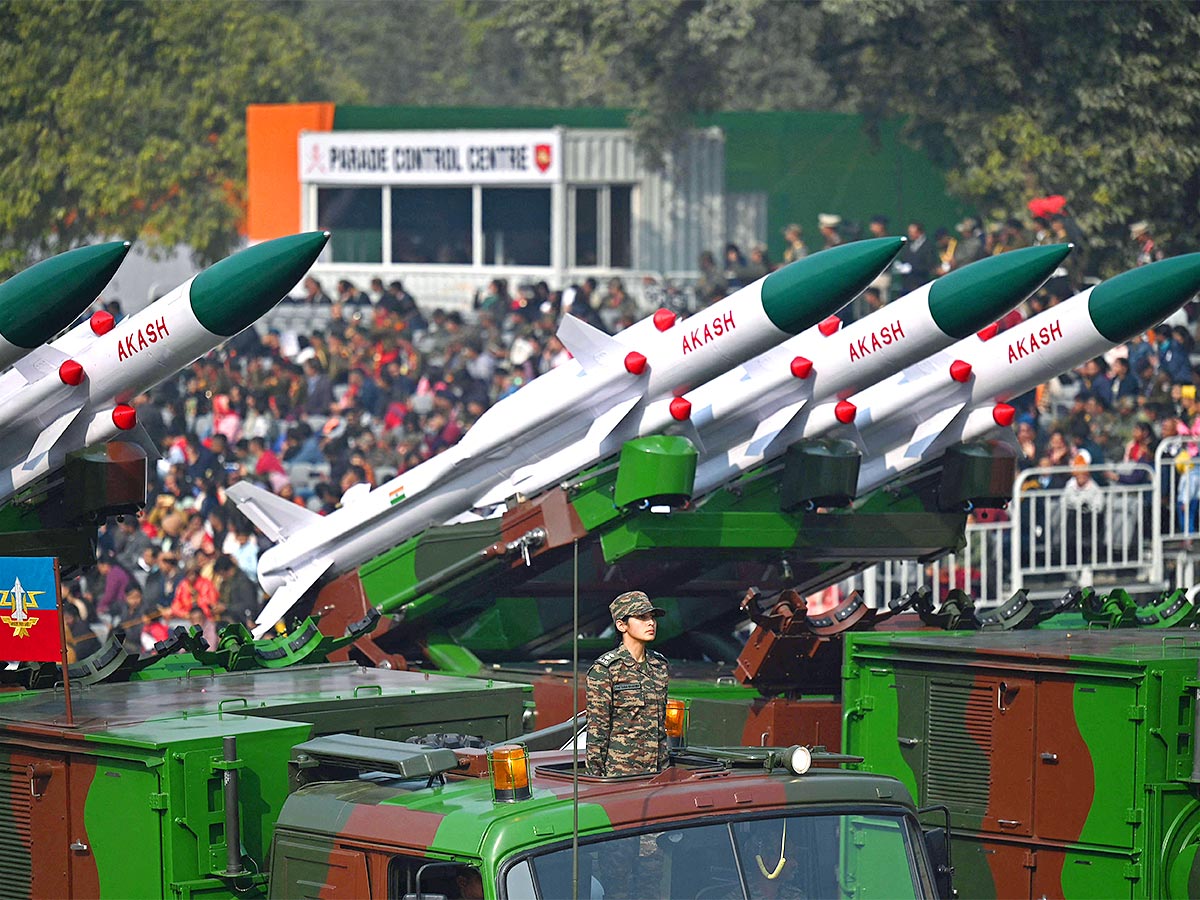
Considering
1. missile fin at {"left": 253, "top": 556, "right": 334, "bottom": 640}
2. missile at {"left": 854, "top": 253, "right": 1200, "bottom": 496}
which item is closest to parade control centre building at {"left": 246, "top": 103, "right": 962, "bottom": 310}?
missile fin at {"left": 253, "top": 556, "right": 334, "bottom": 640}

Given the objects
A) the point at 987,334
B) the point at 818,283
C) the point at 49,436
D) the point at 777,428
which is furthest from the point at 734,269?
the point at 49,436

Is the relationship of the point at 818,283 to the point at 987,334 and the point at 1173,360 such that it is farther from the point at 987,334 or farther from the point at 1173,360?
the point at 1173,360

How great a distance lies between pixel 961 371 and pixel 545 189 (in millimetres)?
17633

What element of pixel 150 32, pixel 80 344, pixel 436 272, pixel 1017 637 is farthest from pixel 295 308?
pixel 1017 637

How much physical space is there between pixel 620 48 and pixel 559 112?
2.62 metres

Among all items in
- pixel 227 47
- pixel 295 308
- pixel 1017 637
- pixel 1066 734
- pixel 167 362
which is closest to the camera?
pixel 1066 734

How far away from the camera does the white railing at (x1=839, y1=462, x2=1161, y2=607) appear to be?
47.3ft

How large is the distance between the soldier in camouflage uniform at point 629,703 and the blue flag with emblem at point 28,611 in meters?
2.05

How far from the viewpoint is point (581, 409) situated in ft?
38.0

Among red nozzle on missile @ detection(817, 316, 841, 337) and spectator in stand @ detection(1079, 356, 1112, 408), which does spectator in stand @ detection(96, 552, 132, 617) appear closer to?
red nozzle on missile @ detection(817, 316, 841, 337)

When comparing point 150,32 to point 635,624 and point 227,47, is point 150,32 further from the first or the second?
point 635,624

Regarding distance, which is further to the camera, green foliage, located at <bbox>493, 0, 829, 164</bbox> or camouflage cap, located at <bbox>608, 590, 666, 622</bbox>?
green foliage, located at <bbox>493, 0, 829, 164</bbox>

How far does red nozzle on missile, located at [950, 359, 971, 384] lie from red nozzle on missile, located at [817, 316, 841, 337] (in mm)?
717

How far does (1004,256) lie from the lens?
37.3ft
